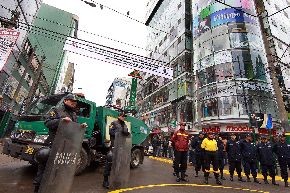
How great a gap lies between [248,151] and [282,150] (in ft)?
4.39

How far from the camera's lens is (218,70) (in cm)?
3064

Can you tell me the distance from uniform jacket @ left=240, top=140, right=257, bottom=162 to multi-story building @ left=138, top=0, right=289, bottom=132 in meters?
18.0

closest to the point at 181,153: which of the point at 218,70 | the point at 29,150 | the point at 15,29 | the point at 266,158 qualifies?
the point at 266,158

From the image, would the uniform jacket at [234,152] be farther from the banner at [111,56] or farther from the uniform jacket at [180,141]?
the banner at [111,56]

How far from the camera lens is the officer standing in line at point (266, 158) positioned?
937cm

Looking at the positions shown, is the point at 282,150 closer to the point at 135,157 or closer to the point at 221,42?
the point at 135,157

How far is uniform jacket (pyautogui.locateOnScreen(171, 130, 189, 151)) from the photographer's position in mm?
8305

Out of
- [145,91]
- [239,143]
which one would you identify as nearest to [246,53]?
[239,143]

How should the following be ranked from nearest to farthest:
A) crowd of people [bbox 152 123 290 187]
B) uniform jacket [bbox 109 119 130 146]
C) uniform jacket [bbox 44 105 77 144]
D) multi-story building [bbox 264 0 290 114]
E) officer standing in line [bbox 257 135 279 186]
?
uniform jacket [bbox 44 105 77 144] < uniform jacket [bbox 109 119 130 146] < crowd of people [bbox 152 123 290 187] < officer standing in line [bbox 257 135 279 186] < multi-story building [bbox 264 0 290 114]


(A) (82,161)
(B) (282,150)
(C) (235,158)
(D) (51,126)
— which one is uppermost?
(B) (282,150)

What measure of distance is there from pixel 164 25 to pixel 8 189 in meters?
49.3

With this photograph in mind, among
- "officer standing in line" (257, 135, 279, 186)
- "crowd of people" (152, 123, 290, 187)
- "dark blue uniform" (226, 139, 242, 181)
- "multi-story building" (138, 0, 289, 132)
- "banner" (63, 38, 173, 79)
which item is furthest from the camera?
"multi-story building" (138, 0, 289, 132)

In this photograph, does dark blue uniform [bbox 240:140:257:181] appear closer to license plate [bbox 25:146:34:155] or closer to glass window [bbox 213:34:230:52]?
license plate [bbox 25:146:34:155]

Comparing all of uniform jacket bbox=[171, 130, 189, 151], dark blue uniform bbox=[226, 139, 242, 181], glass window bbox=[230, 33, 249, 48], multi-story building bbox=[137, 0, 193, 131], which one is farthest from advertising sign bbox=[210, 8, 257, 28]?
uniform jacket bbox=[171, 130, 189, 151]
